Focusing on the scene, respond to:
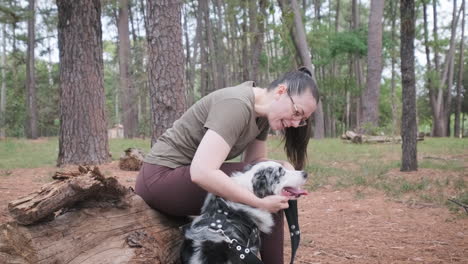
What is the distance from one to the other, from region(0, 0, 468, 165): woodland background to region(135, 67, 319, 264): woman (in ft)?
9.01

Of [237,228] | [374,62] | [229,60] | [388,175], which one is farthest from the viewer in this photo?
[229,60]

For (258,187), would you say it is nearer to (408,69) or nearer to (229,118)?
(229,118)

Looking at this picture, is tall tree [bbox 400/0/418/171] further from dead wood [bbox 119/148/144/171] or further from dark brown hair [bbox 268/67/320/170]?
dead wood [bbox 119/148/144/171]

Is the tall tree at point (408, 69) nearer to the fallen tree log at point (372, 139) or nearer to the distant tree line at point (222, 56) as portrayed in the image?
the distant tree line at point (222, 56)

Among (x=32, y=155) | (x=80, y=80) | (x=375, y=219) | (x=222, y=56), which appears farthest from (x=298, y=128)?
(x=222, y=56)

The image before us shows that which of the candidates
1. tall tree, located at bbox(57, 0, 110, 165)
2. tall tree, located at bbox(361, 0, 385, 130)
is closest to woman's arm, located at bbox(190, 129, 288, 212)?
tall tree, located at bbox(57, 0, 110, 165)

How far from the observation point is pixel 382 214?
18.2 feet

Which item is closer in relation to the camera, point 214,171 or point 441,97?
point 214,171

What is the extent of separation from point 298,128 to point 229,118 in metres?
0.94

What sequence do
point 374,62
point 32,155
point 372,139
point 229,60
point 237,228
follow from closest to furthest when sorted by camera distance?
point 237,228, point 32,155, point 372,139, point 374,62, point 229,60

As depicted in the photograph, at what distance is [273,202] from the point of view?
252 cm

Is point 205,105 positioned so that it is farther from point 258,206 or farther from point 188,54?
point 188,54

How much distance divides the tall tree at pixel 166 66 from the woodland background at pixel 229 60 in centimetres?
2

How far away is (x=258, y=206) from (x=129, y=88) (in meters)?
22.2
